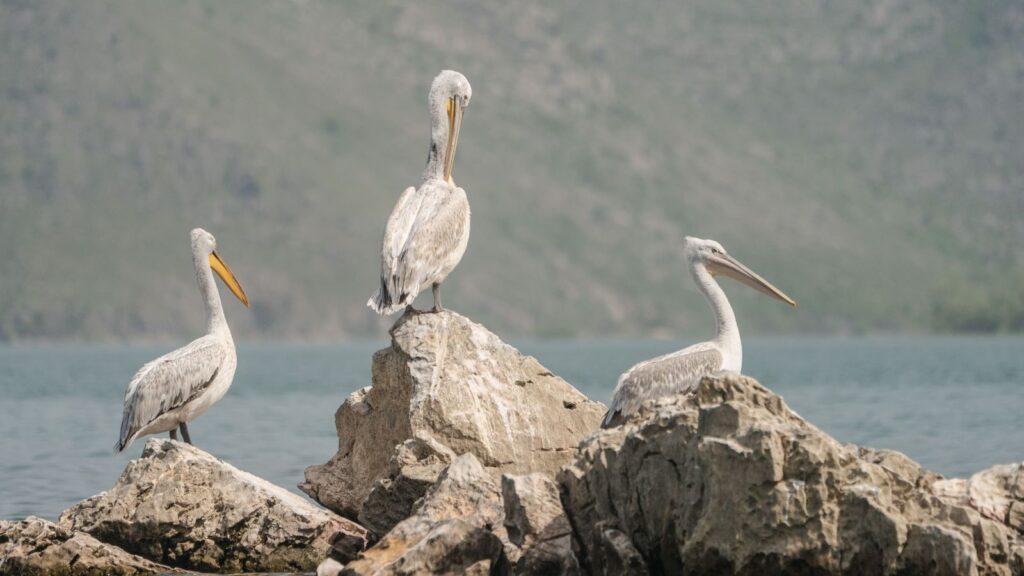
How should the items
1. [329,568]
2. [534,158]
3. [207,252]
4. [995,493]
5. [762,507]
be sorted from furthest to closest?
[534,158], [207,252], [329,568], [995,493], [762,507]

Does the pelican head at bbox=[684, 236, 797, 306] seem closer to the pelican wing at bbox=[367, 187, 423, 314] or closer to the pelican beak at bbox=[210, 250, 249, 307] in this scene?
the pelican wing at bbox=[367, 187, 423, 314]

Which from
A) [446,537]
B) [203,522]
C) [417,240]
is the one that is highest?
[417,240]

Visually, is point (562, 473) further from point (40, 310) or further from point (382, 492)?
point (40, 310)

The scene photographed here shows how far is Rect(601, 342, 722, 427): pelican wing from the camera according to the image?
12.2 metres

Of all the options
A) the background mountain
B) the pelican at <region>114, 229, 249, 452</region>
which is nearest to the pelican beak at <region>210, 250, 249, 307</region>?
the pelican at <region>114, 229, 249, 452</region>

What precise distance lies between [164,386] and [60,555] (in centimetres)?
173

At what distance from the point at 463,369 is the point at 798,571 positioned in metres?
3.75

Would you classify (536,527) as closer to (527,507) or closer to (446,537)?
(527,507)

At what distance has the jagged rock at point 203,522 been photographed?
12.1 metres

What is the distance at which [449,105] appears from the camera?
46.2ft

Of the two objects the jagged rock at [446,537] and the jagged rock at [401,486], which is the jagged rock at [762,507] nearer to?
the jagged rock at [446,537]

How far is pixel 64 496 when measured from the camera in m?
18.1

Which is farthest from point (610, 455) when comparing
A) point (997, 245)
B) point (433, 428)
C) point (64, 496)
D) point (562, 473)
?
point (997, 245)

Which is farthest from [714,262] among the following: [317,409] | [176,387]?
[317,409]
